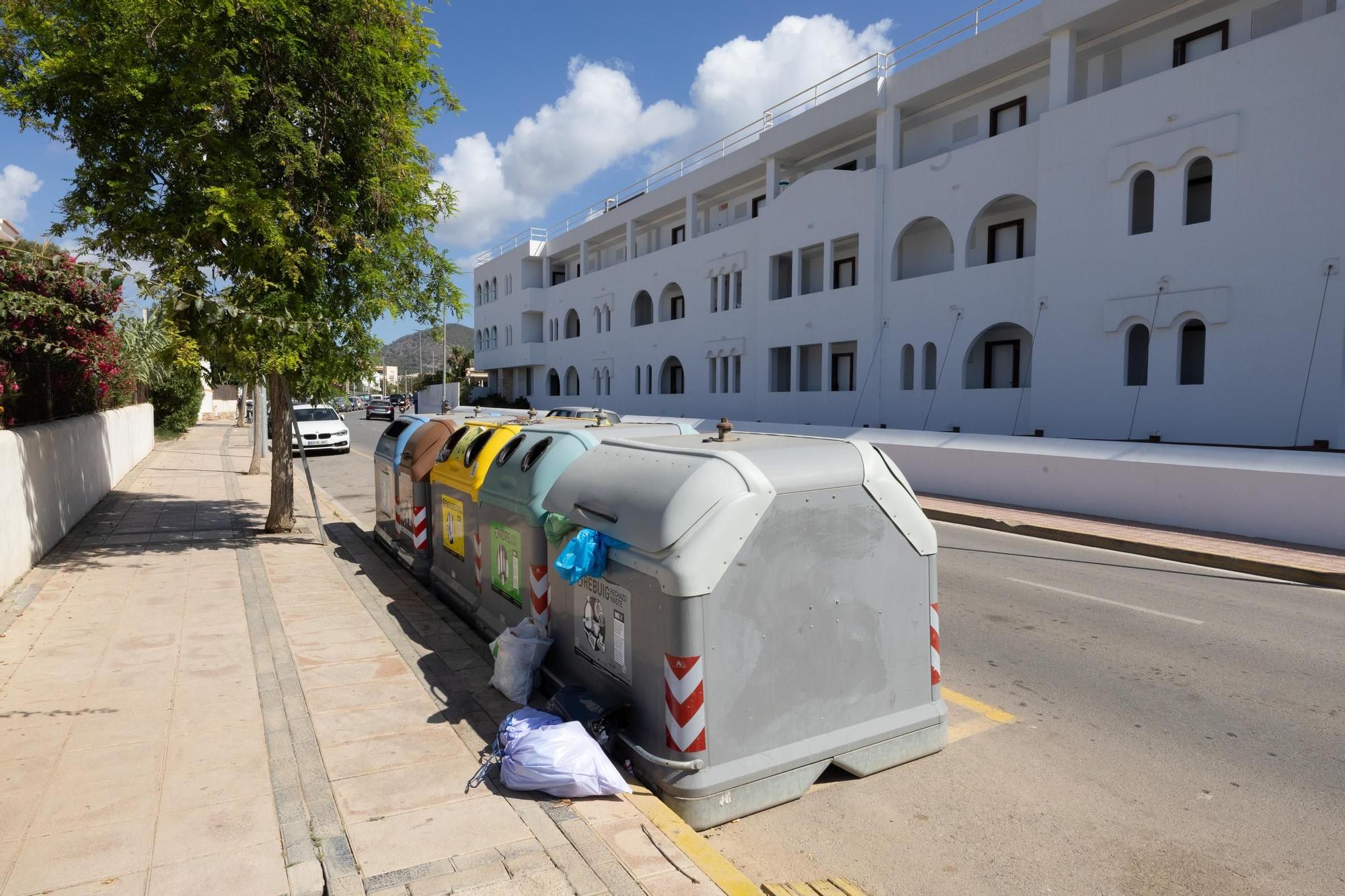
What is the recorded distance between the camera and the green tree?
28.6 feet

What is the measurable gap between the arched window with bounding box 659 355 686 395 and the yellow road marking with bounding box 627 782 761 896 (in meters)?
32.2

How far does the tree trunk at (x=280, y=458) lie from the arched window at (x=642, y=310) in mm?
27917

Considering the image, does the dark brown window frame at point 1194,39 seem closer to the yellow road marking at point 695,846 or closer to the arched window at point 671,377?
the yellow road marking at point 695,846

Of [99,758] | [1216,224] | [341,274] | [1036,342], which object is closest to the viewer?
[99,758]

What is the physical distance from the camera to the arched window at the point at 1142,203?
17.8 meters

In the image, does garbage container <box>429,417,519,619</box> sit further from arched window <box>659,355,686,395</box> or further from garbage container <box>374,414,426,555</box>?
arched window <box>659,355,686,395</box>

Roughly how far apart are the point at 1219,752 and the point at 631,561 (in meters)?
3.65

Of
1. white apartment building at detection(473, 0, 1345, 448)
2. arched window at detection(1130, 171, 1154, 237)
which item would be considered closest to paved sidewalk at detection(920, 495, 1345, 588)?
white apartment building at detection(473, 0, 1345, 448)

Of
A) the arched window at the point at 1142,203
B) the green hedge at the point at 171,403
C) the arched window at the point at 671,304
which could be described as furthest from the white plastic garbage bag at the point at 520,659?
the arched window at the point at 671,304

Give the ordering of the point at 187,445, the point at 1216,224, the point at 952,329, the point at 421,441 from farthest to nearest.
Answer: the point at 187,445 < the point at 952,329 < the point at 1216,224 < the point at 421,441

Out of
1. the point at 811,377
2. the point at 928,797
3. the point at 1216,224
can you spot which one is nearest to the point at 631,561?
the point at 928,797

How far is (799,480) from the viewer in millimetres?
4137

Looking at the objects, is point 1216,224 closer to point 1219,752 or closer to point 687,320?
point 1219,752

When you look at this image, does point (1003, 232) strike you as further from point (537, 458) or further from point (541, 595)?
point (541, 595)
